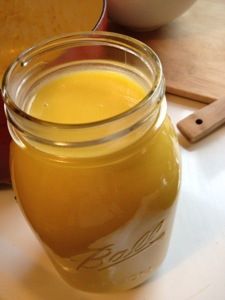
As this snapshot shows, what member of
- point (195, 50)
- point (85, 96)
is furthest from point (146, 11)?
point (85, 96)

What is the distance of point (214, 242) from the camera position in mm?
472

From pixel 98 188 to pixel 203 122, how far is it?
0.28 m

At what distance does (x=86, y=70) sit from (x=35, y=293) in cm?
22

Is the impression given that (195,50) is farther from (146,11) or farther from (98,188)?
(98,188)

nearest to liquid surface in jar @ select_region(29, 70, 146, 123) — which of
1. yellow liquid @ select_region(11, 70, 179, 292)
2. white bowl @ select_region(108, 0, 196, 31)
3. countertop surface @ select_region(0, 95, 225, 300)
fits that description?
yellow liquid @ select_region(11, 70, 179, 292)

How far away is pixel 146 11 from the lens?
2.14ft

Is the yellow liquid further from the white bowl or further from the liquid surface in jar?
the white bowl

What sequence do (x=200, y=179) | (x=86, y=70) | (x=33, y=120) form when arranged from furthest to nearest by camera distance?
(x=200, y=179) < (x=86, y=70) < (x=33, y=120)

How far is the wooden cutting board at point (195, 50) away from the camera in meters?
0.62

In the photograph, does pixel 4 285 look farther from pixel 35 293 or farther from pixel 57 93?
pixel 57 93

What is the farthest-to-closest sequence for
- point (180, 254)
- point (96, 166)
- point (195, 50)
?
1. point (195, 50)
2. point (180, 254)
3. point (96, 166)

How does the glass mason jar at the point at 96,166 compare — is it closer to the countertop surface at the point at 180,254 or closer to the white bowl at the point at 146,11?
the countertop surface at the point at 180,254

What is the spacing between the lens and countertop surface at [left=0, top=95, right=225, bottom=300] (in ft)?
1.46

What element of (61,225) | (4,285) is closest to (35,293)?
(4,285)
